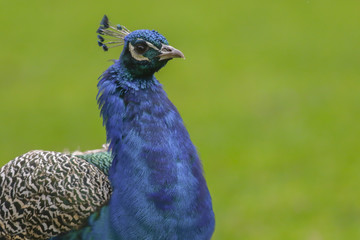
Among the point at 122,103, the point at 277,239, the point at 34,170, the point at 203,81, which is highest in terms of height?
the point at 122,103

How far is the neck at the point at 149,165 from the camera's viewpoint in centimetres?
318

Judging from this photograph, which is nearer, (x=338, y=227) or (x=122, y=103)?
(x=122, y=103)

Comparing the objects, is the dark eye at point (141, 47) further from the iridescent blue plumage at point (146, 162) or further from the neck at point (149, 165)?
the neck at point (149, 165)

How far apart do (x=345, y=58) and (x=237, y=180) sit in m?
2.97

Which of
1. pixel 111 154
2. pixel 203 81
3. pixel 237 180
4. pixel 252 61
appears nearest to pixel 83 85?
pixel 203 81

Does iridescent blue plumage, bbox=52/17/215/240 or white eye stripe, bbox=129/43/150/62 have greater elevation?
white eye stripe, bbox=129/43/150/62

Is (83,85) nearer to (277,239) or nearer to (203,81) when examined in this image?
(203,81)

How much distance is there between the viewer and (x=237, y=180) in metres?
6.25

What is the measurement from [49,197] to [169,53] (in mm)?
874

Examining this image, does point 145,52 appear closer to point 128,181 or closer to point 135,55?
point 135,55

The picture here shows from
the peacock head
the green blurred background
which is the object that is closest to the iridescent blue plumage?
the peacock head

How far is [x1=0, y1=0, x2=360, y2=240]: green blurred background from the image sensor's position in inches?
235

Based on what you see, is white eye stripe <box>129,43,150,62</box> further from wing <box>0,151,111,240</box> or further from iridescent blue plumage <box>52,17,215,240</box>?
wing <box>0,151,111,240</box>

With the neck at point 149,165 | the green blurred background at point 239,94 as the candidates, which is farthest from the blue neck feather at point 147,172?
the green blurred background at point 239,94
